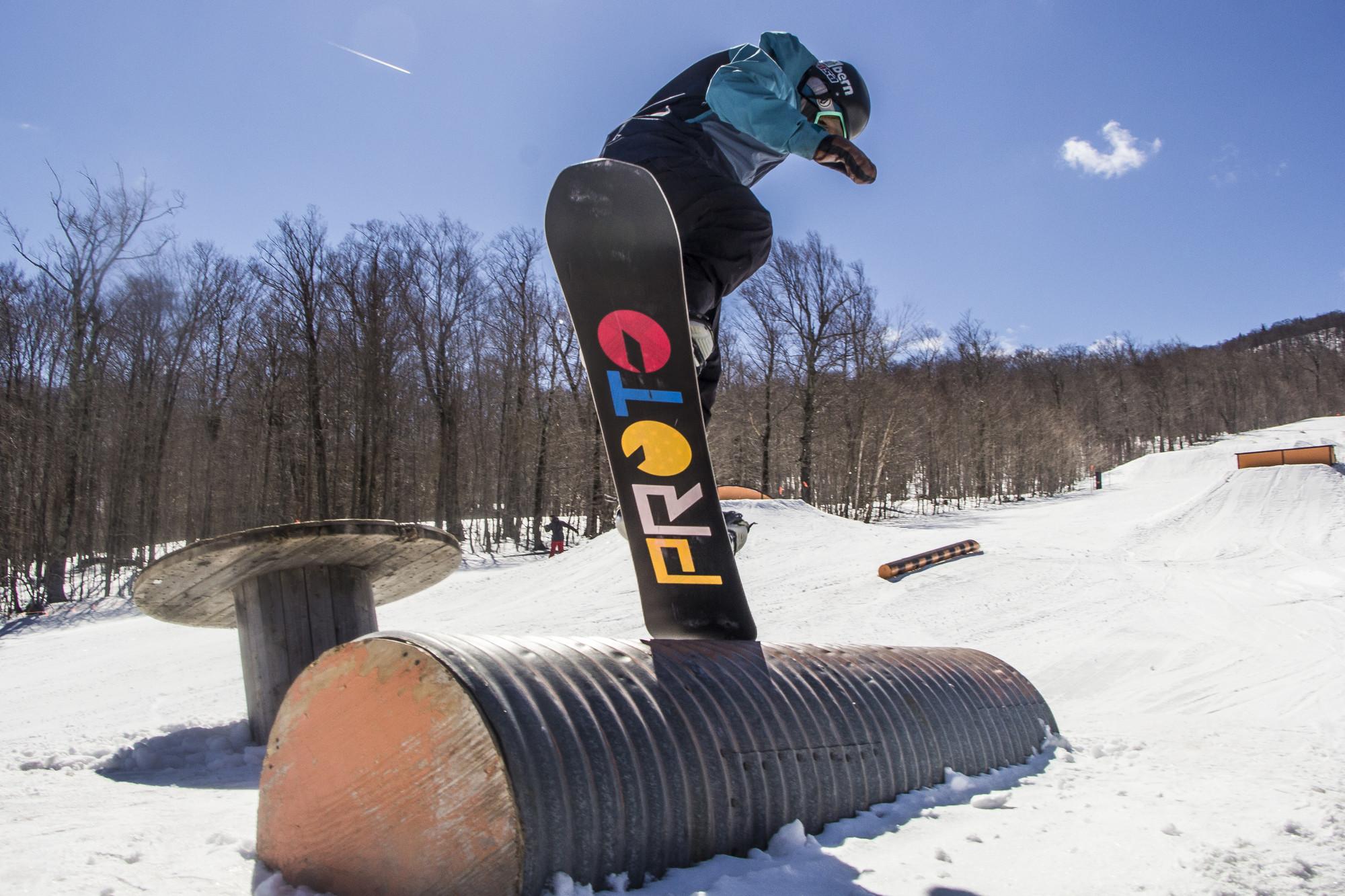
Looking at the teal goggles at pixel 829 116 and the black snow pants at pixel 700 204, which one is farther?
the teal goggles at pixel 829 116

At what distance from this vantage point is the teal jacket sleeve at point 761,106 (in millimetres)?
2492

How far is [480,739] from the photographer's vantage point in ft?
4.32

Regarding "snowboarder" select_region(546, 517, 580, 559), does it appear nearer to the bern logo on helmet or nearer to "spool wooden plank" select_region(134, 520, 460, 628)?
"spool wooden plank" select_region(134, 520, 460, 628)

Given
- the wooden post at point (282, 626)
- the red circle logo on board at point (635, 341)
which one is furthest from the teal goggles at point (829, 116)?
the wooden post at point (282, 626)

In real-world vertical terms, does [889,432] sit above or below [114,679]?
above

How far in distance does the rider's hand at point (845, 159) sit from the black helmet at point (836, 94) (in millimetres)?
306

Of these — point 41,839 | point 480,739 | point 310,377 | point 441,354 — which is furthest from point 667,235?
point 441,354

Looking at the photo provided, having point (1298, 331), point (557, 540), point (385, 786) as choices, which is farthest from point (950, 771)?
point (1298, 331)

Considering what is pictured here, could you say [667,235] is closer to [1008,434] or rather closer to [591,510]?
[591,510]

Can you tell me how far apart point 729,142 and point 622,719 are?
6.84 feet

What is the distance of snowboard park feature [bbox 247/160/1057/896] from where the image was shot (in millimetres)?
1350

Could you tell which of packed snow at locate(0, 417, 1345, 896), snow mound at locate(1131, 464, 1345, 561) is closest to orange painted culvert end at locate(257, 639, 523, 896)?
packed snow at locate(0, 417, 1345, 896)

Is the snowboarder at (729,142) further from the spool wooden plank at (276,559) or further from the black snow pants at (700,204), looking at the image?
the spool wooden plank at (276,559)

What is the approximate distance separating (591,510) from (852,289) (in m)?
10.5
